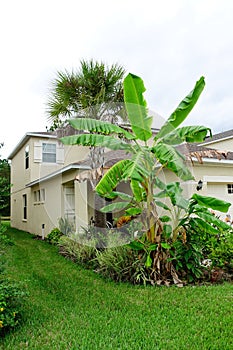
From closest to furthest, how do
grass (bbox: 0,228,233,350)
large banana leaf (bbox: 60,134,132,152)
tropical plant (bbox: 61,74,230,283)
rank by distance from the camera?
1. grass (bbox: 0,228,233,350)
2. tropical plant (bbox: 61,74,230,283)
3. large banana leaf (bbox: 60,134,132,152)

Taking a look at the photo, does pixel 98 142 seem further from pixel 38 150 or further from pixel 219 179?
pixel 38 150

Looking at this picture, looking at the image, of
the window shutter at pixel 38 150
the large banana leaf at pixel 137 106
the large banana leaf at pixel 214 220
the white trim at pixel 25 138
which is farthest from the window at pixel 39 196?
the large banana leaf at pixel 214 220

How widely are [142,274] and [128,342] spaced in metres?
2.63

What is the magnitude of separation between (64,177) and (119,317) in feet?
30.2

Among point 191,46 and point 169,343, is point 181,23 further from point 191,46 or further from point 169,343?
point 169,343

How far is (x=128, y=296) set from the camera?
5352 mm

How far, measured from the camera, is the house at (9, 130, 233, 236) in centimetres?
1022

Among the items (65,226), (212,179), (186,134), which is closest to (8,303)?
(186,134)

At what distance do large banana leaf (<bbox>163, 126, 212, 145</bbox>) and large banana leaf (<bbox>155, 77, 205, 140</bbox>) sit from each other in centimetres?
18

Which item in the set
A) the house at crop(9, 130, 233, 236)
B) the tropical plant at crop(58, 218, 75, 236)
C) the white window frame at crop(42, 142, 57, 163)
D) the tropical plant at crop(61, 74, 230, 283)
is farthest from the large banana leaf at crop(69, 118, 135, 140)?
the white window frame at crop(42, 142, 57, 163)

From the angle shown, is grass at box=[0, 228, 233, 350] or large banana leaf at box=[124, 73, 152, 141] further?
large banana leaf at box=[124, 73, 152, 141]

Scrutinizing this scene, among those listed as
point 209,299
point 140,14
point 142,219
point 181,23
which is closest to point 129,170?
point 142,219

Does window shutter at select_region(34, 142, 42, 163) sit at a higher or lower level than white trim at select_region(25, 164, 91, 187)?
higher

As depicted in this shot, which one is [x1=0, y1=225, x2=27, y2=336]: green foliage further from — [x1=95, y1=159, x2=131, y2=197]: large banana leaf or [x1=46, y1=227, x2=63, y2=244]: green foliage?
[x1=46, y1=227, x2=63, y2=244]: green foliage
